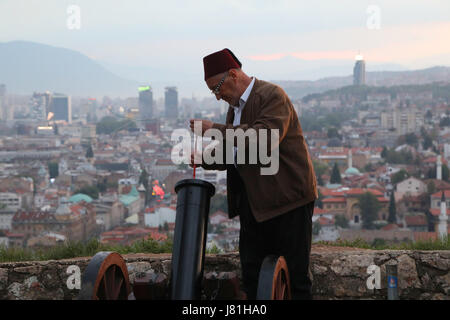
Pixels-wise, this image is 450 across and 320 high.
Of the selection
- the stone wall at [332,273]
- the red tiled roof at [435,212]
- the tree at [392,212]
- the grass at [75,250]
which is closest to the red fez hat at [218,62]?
the stone wall at [332,273]

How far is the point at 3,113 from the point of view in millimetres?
90562

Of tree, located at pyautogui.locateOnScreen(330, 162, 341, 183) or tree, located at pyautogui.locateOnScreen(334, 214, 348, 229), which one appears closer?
tree, located at pyautogui.locateOnScreen(334, 214, 348, 229)

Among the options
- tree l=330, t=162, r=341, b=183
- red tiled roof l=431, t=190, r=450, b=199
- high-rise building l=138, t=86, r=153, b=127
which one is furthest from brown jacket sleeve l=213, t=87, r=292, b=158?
high-rise building l=138, t=86, r=153, b=127

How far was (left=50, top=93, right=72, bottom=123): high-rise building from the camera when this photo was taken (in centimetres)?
9306

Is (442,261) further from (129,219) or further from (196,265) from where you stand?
(129,219)

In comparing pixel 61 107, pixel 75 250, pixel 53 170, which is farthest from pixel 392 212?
pixel 61 107

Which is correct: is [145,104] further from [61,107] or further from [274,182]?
[274,182]

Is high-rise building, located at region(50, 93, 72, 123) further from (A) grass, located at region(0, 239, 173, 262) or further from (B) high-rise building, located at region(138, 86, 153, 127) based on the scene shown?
(A) grass, located at region(0, 239, 173, 262)

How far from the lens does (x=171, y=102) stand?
271 ft

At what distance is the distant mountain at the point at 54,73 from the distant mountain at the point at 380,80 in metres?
25.3

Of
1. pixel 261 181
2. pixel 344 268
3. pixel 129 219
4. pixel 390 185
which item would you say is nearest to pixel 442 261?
pixel 344 268

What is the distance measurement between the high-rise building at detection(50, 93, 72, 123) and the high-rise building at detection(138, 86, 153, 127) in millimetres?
13497

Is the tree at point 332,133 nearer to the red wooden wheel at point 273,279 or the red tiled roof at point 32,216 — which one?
the red tiled roof at point 32,216

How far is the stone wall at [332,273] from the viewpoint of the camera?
286 centimetres
